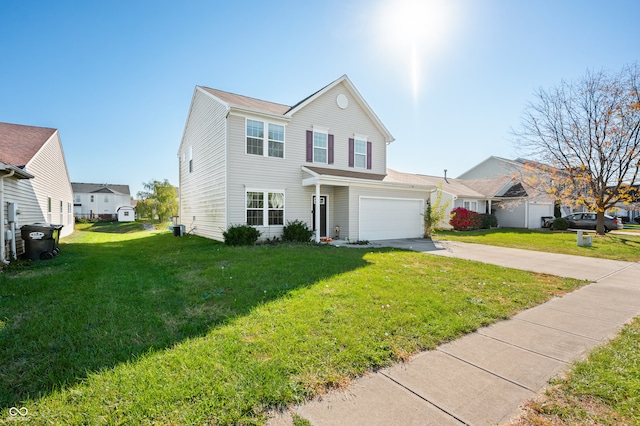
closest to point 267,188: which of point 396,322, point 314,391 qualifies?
point 396,322

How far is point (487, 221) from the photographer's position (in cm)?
2414

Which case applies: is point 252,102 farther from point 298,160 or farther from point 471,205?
point 471,205

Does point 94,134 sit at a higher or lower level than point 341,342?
higher

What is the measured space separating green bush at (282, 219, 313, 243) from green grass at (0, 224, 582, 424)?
5.14 meters

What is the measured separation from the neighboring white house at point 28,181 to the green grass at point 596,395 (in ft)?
37.4

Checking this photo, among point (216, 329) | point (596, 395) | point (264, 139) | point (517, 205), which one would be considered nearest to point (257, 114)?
point (264, 139)

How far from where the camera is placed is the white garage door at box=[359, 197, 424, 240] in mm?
14001

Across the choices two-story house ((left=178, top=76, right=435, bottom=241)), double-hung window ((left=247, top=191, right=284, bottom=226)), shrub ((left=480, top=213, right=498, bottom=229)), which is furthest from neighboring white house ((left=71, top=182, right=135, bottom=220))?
shrub ((left=480, top=213, right=498, bottom=229))

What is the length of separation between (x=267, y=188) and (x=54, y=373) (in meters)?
10.3

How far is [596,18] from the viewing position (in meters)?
9.33

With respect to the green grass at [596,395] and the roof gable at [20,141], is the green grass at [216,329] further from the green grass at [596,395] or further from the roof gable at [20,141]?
the roof gable at [20,141]

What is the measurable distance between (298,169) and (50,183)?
528 inches

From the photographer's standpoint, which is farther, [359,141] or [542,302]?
[359,141]

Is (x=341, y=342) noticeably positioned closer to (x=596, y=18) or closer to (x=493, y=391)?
(x=493, y=391)
